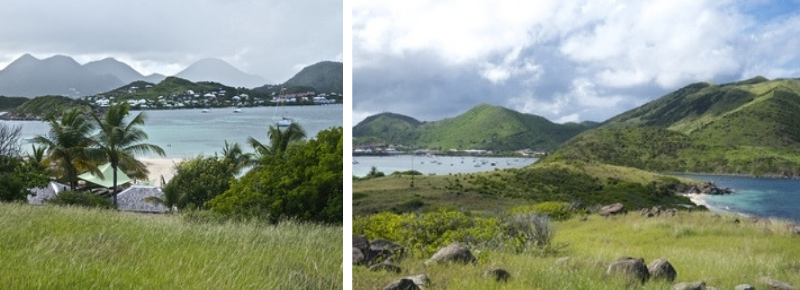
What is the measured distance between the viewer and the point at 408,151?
795 centimetres

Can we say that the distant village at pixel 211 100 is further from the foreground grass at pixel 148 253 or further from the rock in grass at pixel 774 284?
the rock in grass at pixel 774 284

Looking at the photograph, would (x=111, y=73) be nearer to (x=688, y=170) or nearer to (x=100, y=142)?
(x=100, y=142)

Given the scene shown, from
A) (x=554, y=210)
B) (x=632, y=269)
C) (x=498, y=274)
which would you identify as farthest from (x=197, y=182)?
(x=554, y=210)

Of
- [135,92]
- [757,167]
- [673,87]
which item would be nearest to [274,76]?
[135,92]

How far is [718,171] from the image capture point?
21.1 ft

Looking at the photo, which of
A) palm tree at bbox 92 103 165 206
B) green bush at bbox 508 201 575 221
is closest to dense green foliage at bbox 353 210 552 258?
green bush at bbox 508 201 575 221

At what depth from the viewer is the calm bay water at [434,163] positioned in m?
7.60

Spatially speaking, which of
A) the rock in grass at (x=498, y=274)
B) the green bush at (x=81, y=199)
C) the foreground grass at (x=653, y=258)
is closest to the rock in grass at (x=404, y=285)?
the foreground grass at (x=653, y=258)

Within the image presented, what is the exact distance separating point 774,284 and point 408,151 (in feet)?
Result: 10.6

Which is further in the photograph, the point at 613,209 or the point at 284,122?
the point at 613,209

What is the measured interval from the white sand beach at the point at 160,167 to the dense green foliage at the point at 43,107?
0.46 meters

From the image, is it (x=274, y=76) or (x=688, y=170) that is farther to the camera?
(x=688, y=170)

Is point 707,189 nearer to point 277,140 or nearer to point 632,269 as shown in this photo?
point 632,269

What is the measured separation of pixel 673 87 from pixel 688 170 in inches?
24.4
